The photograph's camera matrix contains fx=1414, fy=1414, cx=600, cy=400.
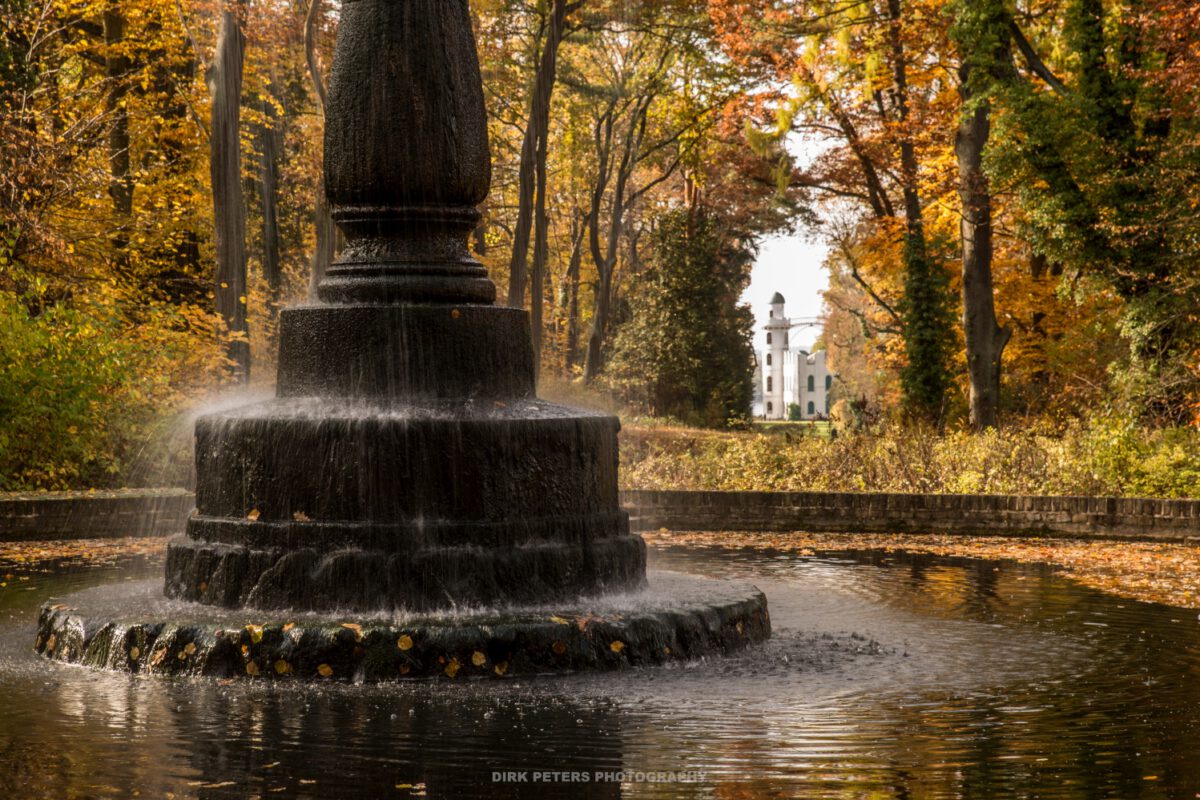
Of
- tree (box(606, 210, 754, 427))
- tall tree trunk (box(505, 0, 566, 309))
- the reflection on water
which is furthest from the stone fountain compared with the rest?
tree (box(606, 210, 754, 427))

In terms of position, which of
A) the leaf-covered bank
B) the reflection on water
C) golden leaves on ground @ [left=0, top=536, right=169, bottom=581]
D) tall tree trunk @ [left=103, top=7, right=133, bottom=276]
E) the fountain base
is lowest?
golden leaves on ground @ [left=0, top=536, right=169, bottom=581]

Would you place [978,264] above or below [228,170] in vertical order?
below

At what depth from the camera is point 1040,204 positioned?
2391cm

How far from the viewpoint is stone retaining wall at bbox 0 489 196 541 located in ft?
44.4

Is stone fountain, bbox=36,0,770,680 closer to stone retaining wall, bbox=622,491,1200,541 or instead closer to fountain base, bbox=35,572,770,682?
fountain base, bbox=35,572,770,682

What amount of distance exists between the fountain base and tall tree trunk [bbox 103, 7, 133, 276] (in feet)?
66.3

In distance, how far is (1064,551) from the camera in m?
12.9

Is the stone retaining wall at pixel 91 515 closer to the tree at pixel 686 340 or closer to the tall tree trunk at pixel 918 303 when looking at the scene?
the tall tree trunk at pixel 918 303

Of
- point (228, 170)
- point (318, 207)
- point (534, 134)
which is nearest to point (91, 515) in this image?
point (228, 170)

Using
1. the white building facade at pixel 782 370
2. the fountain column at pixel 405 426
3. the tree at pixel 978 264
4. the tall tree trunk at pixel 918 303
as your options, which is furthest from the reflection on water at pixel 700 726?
the white building facade at pixel 782 370

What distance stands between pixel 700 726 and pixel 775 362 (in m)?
114

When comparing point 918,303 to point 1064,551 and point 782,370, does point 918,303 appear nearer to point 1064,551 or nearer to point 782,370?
point 1064,551

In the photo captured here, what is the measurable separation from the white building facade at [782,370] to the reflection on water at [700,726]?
107 m

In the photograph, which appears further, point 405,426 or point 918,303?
point 918,303
